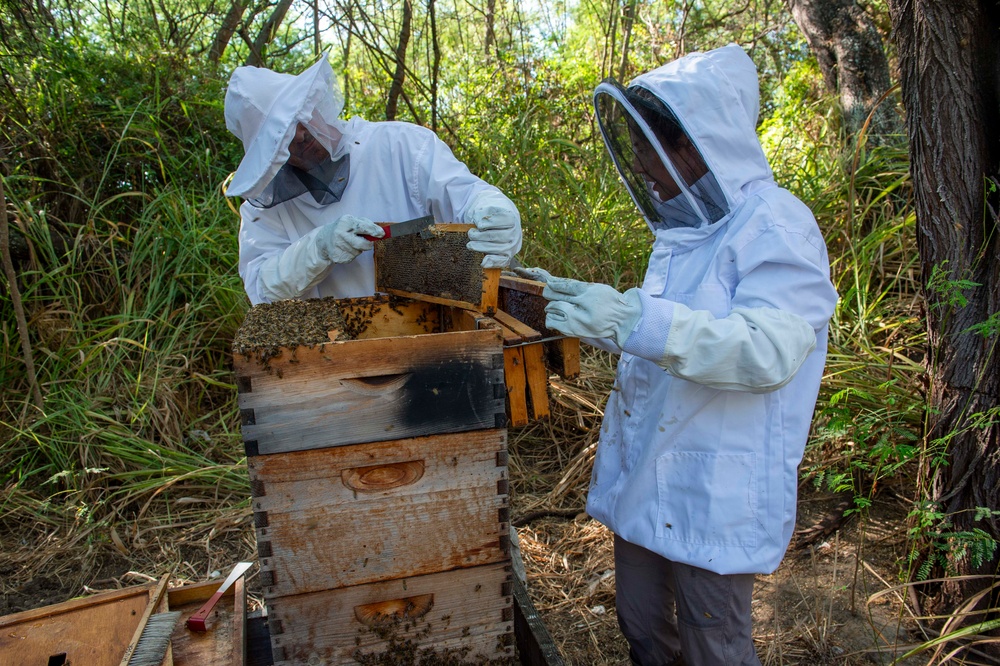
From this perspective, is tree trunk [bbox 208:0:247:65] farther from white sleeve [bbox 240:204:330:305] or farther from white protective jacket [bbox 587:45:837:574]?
white protective jacket [bbox 587:45:837:574]

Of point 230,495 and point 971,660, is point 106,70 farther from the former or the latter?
point 971,660

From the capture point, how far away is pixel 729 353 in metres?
1.47

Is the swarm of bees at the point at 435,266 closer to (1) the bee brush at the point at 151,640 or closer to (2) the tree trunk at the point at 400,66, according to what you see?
(1) the bee brush at the point at 151,640

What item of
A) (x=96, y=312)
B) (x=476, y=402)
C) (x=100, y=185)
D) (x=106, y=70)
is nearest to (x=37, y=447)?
(x=96, y=312)

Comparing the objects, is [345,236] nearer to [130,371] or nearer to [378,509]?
[378,509]

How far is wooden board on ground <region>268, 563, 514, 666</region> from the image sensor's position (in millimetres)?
1572

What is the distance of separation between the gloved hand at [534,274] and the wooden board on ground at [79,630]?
51.6 inches

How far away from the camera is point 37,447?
3562mm

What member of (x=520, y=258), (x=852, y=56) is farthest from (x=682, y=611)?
(x=852, y=56)

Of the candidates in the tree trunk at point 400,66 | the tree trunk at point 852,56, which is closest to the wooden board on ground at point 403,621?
the tree trunk at point 852,56

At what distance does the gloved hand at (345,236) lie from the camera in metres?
2.14

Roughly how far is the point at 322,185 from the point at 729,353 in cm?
157

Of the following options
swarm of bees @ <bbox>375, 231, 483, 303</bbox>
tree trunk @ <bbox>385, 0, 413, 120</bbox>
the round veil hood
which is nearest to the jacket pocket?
swarm of bees @ <bbox>375, 231, 483, 303</bbox>

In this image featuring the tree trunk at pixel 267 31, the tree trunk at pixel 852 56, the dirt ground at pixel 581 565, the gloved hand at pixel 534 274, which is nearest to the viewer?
the gloved hand at pixel 534 274
